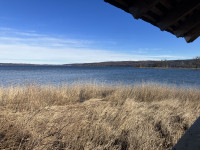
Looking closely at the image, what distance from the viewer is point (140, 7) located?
6.64 ft

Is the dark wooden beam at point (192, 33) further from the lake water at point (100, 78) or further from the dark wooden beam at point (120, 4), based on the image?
the lake water at point (100, 78)

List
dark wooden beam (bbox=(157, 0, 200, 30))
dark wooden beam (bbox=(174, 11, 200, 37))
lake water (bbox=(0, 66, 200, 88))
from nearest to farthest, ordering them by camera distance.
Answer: dark wooden beam (bbox=(157, 0, 200, 30)) < dark wooden beam (bbox=(174, 11, 200, 37)) < lake water (bbox=(0, 66, 200, 88))

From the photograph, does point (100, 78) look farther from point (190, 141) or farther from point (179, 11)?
point (190, 141)

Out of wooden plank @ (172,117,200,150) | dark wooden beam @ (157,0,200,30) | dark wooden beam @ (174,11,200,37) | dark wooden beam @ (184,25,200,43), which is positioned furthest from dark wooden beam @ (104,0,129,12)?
wooden plank @ (172,117,200,150)

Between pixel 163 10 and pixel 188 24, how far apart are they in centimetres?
77

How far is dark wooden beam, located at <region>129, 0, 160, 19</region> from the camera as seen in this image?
1941 mm

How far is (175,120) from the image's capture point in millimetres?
4594

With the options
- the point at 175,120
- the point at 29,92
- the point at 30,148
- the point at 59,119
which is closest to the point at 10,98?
the point at 29,92

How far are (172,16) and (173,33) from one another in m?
1.01

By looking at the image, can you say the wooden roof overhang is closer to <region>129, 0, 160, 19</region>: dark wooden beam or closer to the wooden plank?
<region>129, 0, 160, 19</region>: dark wooden beam

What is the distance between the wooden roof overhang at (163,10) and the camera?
203 centimetres

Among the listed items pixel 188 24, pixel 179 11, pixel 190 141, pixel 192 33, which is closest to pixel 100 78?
pixel 192 33

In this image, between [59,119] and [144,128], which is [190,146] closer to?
[144,128]

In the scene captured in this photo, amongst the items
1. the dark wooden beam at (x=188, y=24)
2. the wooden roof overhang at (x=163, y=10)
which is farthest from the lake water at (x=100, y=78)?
the wooden roof overhang at (x=163, y=10)
